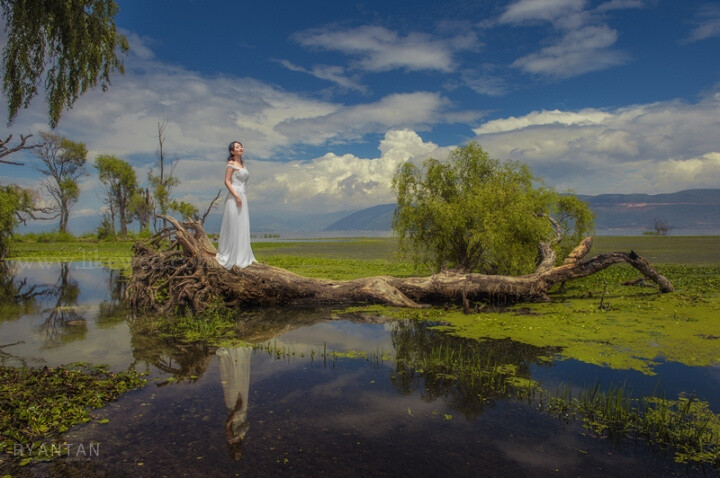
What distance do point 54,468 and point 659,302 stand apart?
1396cm

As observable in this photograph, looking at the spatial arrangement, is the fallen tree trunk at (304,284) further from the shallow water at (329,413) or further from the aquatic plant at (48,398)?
the aquatic plant at (48,398)

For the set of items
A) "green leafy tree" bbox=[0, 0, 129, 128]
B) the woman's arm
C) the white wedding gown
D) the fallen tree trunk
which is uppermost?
"green leafy tree" bbox=[0, 0, 129, 128]

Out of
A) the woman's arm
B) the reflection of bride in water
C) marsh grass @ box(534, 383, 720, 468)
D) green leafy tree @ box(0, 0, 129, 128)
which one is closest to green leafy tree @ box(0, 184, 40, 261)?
green leafy tree @ box(0, 0, 129, 128)

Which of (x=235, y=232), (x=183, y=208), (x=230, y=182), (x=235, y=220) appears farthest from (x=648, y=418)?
(x=183, y=208)

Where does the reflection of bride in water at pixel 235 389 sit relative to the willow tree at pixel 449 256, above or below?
below

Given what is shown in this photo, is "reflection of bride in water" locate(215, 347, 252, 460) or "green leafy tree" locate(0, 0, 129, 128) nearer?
"reflection of bride in water" locate(215, 347, 252, 460)

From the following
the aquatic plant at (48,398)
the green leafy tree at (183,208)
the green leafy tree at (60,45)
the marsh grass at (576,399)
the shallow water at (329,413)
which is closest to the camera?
the shallow water at (329,413)

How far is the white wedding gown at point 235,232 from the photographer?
11805 mm

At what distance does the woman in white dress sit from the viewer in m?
11.8

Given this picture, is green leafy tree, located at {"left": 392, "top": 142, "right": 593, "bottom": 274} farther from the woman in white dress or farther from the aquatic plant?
the aquatic plant

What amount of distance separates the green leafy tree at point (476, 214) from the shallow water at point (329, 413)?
604cm

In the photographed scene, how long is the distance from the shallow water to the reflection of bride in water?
2 centimetres

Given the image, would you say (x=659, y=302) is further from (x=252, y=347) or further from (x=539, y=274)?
(x=252, y=347)

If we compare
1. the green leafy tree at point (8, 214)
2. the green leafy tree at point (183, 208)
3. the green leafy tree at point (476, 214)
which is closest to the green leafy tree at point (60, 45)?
the green leafy tree at point (476, 214)
